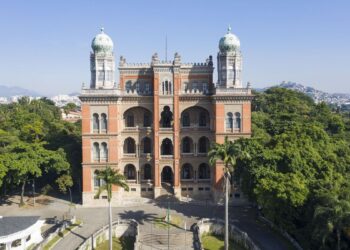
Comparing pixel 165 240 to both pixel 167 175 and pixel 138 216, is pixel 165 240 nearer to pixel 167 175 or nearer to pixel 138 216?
pixel 138 216

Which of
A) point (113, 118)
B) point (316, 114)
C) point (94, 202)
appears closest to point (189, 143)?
point (113, 118)

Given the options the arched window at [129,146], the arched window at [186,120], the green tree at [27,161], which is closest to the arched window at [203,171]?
the arched window at [186,120]

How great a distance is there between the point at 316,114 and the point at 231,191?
148ft

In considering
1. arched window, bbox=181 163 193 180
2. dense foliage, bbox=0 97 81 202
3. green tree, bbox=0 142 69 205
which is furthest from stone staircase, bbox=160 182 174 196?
green tree, bbox=0 142 69 205

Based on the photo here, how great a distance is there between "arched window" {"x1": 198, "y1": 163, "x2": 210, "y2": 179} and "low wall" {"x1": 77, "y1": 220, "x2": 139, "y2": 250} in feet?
63.2

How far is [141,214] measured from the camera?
60094mm

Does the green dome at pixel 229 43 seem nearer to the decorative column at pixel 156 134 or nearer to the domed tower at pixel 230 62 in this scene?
the domed tower at pixel 230 62

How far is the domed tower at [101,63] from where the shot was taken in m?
64.8

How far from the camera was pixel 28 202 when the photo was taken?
2613 inches

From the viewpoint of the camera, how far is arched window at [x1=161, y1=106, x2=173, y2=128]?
67.8 meters

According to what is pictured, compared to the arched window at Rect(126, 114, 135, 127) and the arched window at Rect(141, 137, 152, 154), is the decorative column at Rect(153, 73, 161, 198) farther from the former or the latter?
the arched window at Rect(126, 114, 135, 127)

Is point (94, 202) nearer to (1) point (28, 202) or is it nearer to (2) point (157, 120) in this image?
(1) point (28, 202)

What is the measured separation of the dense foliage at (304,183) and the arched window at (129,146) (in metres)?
21.2

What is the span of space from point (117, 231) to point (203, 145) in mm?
23383
